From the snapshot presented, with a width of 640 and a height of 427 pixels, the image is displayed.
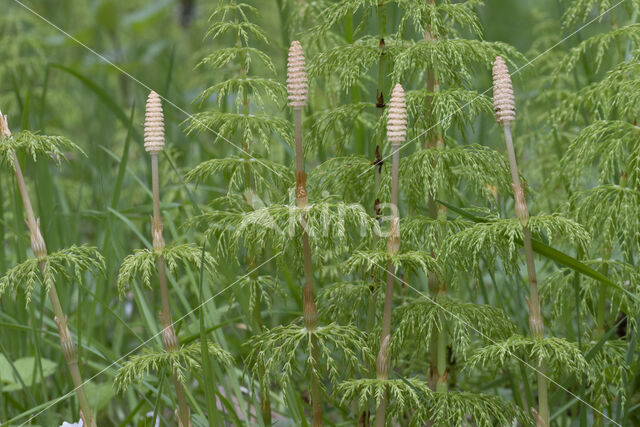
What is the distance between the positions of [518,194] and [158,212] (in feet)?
2.05

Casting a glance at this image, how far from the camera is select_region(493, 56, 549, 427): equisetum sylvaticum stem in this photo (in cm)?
128

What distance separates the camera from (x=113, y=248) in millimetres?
1886

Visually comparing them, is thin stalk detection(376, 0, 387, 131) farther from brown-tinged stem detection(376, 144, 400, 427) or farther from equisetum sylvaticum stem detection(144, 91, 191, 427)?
equisetum sylvaticum stem detection(144, 91, 191, 427)

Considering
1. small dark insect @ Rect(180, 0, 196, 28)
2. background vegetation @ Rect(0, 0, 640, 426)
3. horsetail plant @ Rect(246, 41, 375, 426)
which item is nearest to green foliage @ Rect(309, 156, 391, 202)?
background vegetation @ Rect(0, 0, 640, 426)

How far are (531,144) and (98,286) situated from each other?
157cm

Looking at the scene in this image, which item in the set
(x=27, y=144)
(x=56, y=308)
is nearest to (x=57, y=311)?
(x=56, y=308)

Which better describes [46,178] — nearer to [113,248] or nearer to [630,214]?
[113,248]

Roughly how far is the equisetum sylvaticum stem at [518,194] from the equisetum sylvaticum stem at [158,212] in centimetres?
57

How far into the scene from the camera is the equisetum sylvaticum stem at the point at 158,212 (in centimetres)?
129

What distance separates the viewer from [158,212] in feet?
4.37

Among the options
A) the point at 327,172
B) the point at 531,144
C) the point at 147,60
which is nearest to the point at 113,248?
the point at 327,172

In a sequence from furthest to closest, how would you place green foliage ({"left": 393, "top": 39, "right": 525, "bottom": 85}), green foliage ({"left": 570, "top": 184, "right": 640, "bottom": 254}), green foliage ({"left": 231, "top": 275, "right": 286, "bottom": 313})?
1. green foliage ({"left": 231, "top": 275, "right": 286, "bottom": 313})
2. green foliage ({"left": 570, "top": 184, "right": 640, "bottom": 254})
3. green foliage ({"left": 393, "top": 39, "right": 525, "bottom": 85})

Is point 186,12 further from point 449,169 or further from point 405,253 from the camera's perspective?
point 405,253

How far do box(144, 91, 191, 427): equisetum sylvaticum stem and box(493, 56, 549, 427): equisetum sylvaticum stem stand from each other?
0.57m
